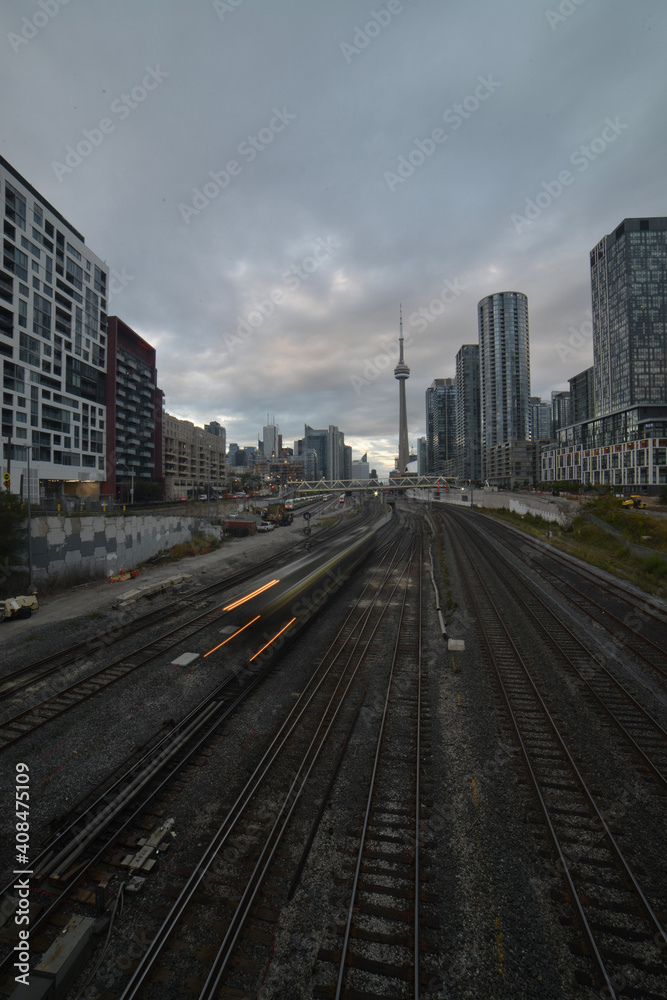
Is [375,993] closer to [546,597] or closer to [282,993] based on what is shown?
[282,993]

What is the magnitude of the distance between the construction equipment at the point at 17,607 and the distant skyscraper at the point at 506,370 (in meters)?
190

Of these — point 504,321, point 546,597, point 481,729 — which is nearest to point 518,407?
point 504,321

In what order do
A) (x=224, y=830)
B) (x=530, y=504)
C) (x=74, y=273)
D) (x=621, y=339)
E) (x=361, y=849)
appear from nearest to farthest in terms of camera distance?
(x=361, y=849), (x=224, y=830), (x=530, y=504), (x=74, y=273), (x=621, y=339)

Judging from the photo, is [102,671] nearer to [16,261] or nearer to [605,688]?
[605,688]

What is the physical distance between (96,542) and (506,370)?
641ft

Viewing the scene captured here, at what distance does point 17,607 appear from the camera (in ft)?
62.1

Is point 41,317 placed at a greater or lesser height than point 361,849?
greater

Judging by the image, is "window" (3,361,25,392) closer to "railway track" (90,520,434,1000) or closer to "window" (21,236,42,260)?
"window" (21,236,42,260)

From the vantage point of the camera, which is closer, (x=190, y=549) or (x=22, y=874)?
(x=22, y=874)

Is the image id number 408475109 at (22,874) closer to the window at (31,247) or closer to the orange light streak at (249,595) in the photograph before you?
the orange light streak at (249,595)

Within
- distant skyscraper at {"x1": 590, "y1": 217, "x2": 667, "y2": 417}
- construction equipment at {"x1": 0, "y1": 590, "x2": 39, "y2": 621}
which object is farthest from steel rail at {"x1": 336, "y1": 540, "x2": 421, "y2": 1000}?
distant skyscraper at {"x1": 590, "y1": 217, "x2": 667, "y2": 417}

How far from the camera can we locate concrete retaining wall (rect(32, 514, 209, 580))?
912 inches

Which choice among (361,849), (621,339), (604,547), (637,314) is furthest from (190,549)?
(637,314)

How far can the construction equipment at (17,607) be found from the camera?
1873 cm
